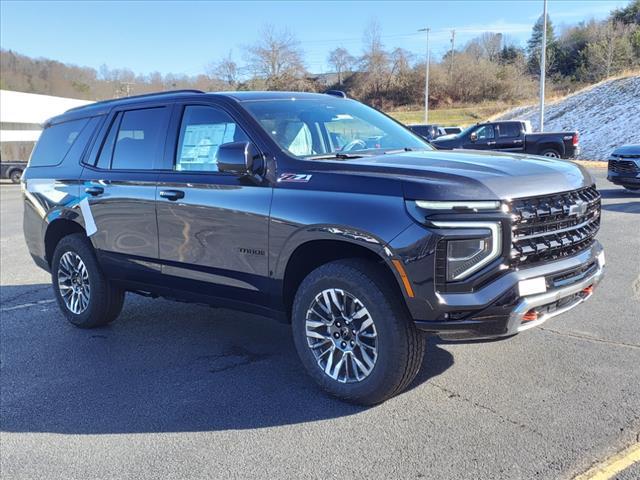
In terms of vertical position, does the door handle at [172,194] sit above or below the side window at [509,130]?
below

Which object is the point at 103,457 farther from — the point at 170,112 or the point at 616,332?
the point at 616,332

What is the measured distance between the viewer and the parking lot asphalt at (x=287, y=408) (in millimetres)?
3203

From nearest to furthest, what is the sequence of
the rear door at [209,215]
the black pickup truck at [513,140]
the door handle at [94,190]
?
the rear door at [209,215] < the door handle at [94,190] < the black pickup truck at [513,140]

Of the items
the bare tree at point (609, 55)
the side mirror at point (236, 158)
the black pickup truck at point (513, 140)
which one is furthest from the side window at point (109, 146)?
the bare tree at point (609, 55)

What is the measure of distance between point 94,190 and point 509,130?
19.7 metres

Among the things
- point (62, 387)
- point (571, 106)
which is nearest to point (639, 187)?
point (62, 387)

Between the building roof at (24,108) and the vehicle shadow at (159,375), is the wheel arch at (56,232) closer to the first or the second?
the vehicle shadow at (159,375)

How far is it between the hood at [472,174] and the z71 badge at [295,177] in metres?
0.25

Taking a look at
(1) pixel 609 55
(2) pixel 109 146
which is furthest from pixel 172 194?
(1) pixel 609 55

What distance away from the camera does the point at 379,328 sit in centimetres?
358

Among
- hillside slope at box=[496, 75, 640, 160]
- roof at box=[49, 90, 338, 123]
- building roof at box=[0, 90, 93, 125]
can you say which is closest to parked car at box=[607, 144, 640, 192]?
roof at box=[49, 90, 338, 123]

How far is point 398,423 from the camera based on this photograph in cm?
358

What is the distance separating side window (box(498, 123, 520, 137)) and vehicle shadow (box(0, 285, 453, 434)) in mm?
18627

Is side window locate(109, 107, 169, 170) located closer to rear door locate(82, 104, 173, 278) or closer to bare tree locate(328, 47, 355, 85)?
rear door locate(82, 104, 173, 278)
